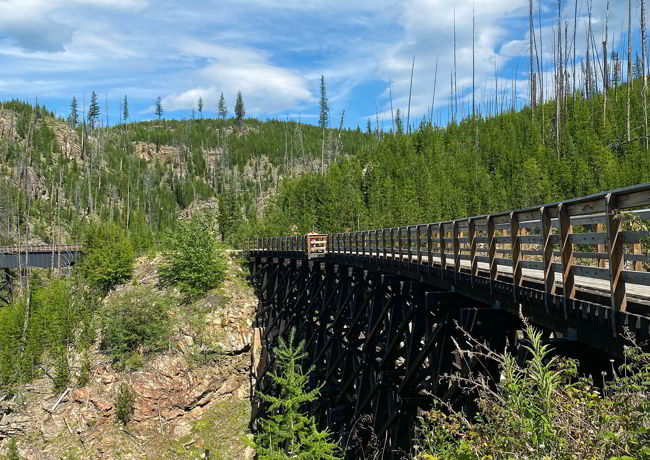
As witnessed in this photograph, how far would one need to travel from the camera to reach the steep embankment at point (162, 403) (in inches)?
1027

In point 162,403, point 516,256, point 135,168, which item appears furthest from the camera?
point 135,168

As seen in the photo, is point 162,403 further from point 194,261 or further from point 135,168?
point 135,168

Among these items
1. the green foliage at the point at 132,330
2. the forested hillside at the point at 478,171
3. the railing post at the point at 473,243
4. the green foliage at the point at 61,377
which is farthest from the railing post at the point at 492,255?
the forested hillside at the point at 478,171

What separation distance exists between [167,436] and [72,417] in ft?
17.9

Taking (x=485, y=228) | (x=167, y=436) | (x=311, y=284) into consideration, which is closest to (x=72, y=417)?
(x=167, y=436)

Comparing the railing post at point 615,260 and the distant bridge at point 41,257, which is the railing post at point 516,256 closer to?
the railing post at point 615,260

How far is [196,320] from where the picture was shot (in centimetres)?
3136

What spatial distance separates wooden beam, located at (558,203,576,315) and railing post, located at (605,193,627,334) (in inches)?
30.9

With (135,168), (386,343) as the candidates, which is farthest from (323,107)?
(386,343)

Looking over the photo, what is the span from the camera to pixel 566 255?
5668 millimetres

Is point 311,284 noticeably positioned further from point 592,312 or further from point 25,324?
point 25,324

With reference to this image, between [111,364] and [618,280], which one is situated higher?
[618,280]

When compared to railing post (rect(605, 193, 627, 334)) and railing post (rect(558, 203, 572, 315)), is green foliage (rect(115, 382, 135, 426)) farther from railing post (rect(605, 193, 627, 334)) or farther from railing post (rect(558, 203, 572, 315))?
railing post (rect(605, 193, 627, 334))

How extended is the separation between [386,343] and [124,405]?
1974 centimetres
